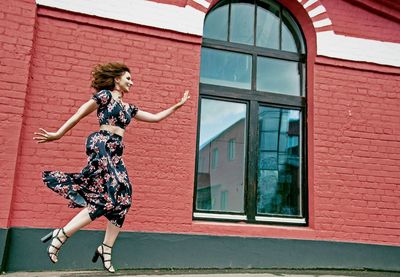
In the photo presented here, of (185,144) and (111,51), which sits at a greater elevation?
(111,51)

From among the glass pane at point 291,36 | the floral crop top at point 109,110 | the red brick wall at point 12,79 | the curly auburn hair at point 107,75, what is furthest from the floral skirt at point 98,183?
the glass pane at point 291,36

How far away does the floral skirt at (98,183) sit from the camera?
9.43 feet

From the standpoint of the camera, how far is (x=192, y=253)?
14.2 ft

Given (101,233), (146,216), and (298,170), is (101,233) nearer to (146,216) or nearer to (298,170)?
(146,216)

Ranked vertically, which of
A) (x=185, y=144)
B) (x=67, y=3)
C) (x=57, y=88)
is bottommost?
(x=185, y=144)

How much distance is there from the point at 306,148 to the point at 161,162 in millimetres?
1899

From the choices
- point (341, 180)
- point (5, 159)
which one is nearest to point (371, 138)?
point (341, 180)

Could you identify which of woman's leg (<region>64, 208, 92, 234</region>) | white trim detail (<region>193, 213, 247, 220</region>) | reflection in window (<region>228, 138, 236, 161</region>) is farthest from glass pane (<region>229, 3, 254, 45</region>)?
woman's leg (<region>64, 208, 92, 234</region>)

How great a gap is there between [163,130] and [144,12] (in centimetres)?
140

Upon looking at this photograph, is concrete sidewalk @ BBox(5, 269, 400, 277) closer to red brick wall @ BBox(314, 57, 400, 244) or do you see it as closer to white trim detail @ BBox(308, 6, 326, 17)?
red brick wall @ BBox(314, 57, 400, 244)

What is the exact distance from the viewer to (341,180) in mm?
4910

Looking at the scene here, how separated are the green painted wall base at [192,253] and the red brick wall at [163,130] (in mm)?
98

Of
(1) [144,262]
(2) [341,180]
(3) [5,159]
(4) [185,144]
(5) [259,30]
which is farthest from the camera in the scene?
(5) [259,30]

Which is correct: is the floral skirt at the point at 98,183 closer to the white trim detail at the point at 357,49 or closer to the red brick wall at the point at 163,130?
the red brick wall at the point at 163,130
